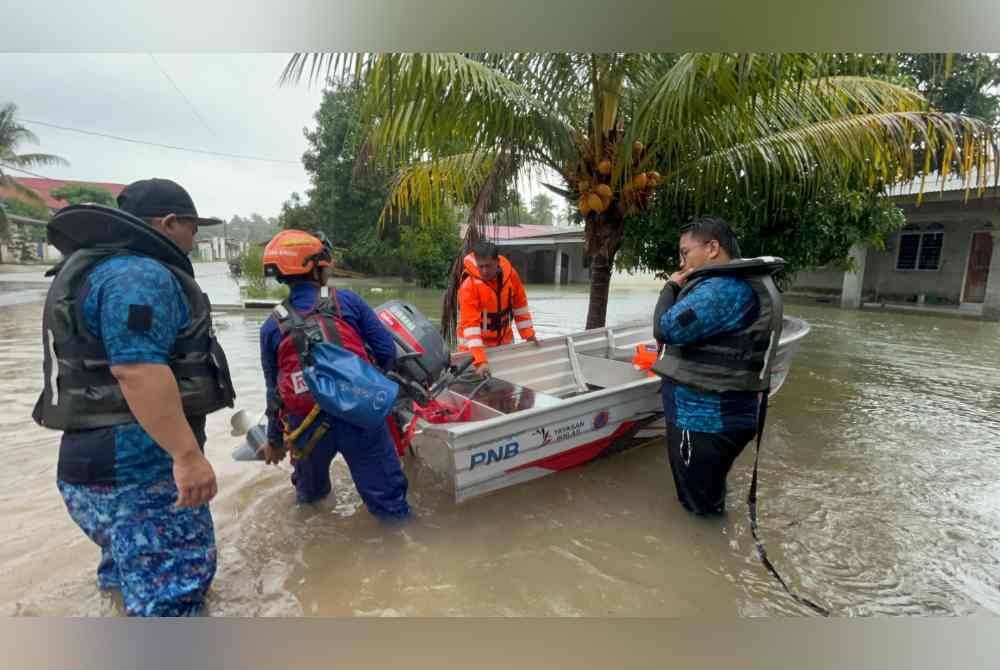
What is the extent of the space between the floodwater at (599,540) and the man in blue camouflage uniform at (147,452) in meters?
0.56

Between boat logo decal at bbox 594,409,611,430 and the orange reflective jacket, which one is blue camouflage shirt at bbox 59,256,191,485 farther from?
boat logo decal at bbox 594,409,611,430

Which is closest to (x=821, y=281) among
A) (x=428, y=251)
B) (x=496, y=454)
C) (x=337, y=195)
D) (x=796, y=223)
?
(x=796, y=223)

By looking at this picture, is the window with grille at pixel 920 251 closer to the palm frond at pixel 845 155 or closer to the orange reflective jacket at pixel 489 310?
the palm frond at pixel 845 155

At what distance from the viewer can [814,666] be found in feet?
5.32

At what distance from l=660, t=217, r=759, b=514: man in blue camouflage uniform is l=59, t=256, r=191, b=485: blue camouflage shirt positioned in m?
2.20

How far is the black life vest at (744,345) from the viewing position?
253 cm

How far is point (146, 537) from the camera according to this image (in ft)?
5.71

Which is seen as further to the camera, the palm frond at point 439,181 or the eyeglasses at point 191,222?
the palm frond at point 439,181

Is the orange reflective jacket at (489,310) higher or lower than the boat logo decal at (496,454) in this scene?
higher

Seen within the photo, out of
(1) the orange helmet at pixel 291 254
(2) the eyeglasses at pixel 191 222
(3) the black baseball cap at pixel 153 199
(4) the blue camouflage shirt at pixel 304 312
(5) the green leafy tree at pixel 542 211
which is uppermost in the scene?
(5) the green leafy tree at pixel 542 211

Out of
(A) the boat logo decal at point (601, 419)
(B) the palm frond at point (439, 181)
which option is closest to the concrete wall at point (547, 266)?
(B) the palm frond at point (439, 181)

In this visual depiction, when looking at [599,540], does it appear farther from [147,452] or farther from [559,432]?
[147,452]

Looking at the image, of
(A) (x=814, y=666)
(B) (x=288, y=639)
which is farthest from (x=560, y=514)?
(B) (x=288, y=639)

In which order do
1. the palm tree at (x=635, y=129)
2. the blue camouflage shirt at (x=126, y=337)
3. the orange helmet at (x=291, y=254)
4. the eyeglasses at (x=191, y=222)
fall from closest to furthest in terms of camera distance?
the blue camouflage shirt at (x=126, y=337) < the eyeglasses at (x=191, y=222) < the orange helmet at (x=291, y=254) < the palm tree at (x=635, y=129)
